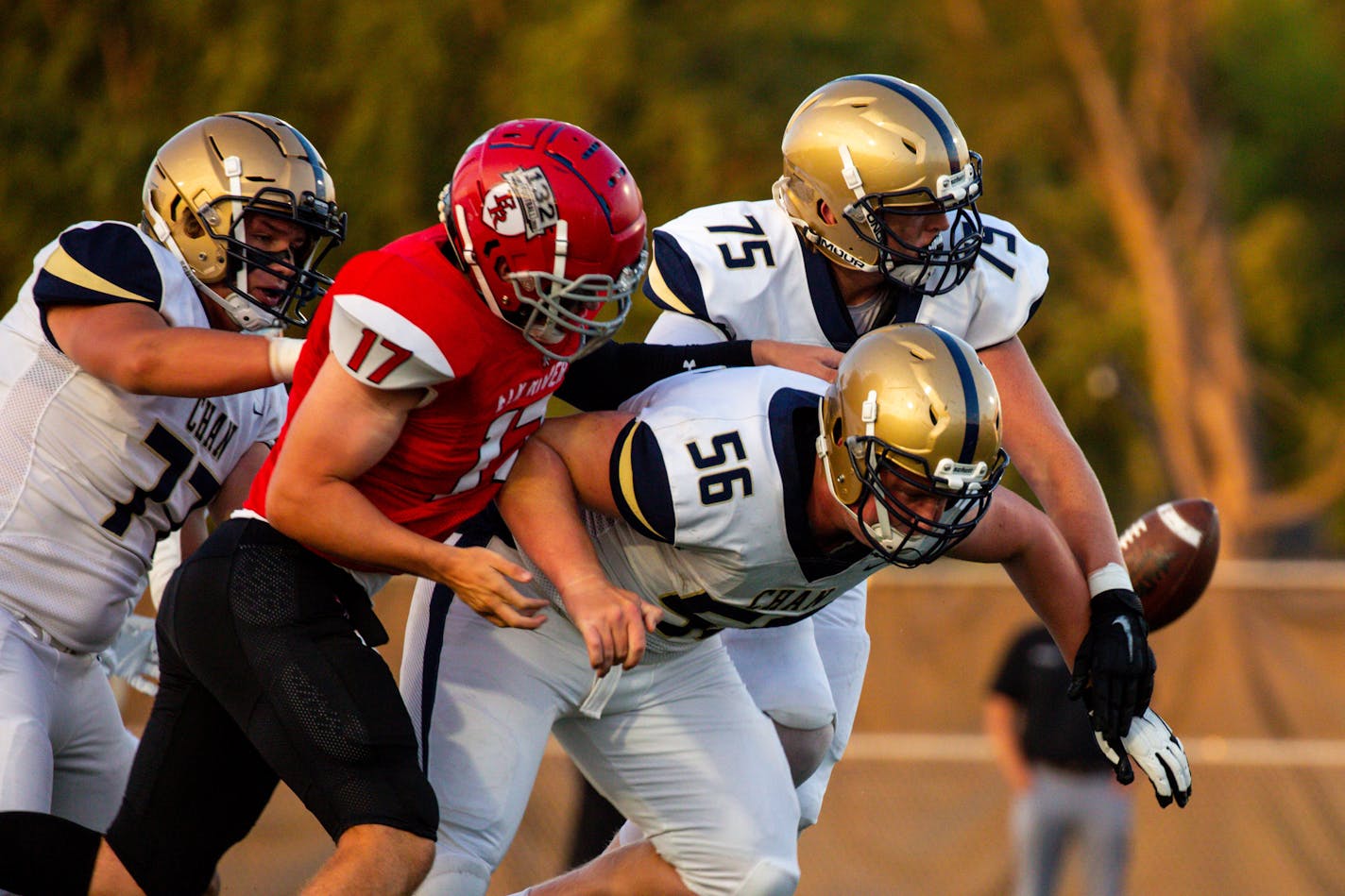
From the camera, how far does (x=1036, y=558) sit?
3.71m

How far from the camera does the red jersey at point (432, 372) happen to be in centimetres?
314

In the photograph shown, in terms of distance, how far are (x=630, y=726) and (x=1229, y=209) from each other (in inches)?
612

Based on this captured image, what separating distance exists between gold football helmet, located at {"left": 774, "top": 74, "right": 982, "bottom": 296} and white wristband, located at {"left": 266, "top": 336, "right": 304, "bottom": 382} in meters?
1.20

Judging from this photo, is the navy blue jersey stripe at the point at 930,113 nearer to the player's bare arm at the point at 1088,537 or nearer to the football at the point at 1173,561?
the player's bare arm at the point at 1088,537

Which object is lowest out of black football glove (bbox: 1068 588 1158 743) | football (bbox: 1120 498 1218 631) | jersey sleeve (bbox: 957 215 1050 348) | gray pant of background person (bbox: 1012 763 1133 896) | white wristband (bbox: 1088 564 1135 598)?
gray pant of background person (bbox: 1012 763 1133 896)

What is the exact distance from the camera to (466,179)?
3.37 m

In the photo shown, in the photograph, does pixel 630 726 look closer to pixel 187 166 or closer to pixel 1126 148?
pixel 187 166

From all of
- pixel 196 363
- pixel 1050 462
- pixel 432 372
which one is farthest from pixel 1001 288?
pixel 196 363

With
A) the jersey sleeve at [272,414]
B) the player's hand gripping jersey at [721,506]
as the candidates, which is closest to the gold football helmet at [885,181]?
the player's hand gripping jersey at [721,506]

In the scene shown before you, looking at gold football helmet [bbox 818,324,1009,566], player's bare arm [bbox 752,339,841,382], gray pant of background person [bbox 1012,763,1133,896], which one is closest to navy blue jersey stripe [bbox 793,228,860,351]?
player's bare arm [bbox 752,339,841,382]

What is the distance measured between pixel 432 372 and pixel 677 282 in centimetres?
97

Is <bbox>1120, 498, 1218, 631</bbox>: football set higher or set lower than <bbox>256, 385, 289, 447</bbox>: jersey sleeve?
lower

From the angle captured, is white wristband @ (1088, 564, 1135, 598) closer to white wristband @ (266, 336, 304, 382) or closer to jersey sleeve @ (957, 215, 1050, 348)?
jersey sleeve @ (957, 215, 1050, 348)

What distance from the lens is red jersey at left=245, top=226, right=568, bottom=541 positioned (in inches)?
124
